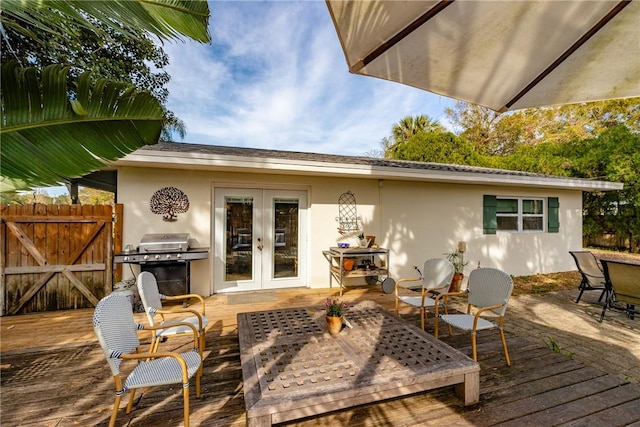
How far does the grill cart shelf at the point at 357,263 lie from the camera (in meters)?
5.57

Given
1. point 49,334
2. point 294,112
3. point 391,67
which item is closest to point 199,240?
point 49,334

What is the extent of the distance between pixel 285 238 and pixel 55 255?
12.5 ft

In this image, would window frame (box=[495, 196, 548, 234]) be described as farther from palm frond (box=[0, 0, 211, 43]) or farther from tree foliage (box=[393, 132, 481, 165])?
tree foliage (box=[393, 132, 481, 165])

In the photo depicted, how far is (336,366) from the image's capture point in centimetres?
222

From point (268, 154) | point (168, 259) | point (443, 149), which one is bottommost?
point (168, 259)

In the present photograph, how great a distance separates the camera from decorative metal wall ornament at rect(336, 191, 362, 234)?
627cm

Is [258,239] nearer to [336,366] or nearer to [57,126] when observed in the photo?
[336,366]

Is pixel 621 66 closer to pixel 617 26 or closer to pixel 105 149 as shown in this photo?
pixel 617 26

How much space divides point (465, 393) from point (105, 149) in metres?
2.94

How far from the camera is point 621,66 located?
5.29 ft

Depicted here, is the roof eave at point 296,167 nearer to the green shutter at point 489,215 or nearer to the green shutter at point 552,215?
the green shutter at point 489,215

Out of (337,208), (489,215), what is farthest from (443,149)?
(337,208)

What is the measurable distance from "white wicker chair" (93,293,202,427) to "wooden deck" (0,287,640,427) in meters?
0.34

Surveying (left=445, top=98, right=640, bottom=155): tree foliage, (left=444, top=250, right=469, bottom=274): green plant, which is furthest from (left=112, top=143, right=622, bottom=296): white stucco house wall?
(left=445, top=98, right=640, bottom=155): tree foliage
